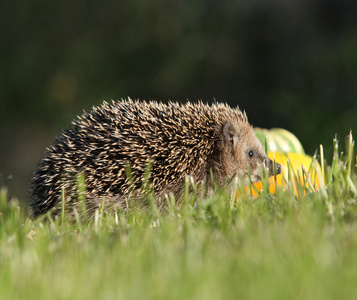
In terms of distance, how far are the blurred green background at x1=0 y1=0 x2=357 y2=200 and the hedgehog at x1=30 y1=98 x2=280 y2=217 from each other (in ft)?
18.4

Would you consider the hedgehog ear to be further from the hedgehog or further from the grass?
the grass

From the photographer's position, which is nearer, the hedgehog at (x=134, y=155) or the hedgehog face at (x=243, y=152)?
the hedgehog at (x=134, y=155)

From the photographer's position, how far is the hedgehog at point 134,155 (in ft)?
15.0

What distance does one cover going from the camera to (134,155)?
466 centimetres

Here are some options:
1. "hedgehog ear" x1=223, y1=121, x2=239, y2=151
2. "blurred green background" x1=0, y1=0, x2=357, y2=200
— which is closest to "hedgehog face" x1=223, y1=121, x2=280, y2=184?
"hedgehog ear" x1=223, y1=121, x2=239, y2=151

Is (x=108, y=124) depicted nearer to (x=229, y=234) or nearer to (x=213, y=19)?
(x=229, y=234)

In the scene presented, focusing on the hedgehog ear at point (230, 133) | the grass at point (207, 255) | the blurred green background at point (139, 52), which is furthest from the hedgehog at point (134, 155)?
the blurred green background at point (139, 52)

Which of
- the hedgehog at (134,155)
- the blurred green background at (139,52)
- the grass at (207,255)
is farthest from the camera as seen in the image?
the blurred green background at (139,52)

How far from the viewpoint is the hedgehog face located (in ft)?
16.8

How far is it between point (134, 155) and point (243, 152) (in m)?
1.13

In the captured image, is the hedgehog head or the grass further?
the hedgehog head

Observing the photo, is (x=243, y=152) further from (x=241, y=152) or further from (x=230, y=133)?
(x=230, y=133)

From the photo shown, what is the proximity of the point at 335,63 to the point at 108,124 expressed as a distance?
Result: 642cm

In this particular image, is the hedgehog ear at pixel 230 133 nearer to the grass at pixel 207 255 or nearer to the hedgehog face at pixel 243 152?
the hedgehog face at pixel 243 152
